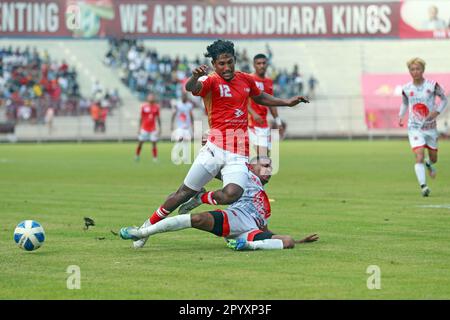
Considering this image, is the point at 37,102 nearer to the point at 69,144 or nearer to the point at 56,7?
the point at 69,144

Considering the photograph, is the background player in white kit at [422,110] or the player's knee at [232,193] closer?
the player's knee at [232,193]

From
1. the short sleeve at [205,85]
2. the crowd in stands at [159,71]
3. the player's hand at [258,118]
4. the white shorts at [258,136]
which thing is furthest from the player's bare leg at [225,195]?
the crowd in stands at [159,71]

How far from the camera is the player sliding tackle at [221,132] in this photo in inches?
486

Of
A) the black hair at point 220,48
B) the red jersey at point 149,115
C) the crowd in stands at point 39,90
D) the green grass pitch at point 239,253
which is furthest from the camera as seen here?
the crowd in stands at point 39,90

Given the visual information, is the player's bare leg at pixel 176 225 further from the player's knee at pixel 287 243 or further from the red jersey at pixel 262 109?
the red jersey at pixel 262 109

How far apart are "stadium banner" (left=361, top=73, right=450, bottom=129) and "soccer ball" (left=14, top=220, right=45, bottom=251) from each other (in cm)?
4715

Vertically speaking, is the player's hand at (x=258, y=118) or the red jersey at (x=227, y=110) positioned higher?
the red jersey at (x=227, y=110)

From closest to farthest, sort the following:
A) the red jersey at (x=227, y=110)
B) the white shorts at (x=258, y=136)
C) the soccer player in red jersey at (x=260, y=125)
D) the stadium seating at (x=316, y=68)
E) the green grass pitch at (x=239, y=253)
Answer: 1. the green grass pitch at (x=239, y=253)
2. the red jersey at (x=227, y=110)
3. the soccer player in red jersey at (x=260, y=125)
4. the white shorts at (x=258, y=136)
5. the stadium seating at (x=316, y=68)

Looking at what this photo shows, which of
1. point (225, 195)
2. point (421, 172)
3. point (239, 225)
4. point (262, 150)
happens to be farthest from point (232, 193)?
point (262, 150)

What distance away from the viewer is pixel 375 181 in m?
24.9

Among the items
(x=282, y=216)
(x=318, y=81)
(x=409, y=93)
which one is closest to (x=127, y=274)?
(x=282, y=216)

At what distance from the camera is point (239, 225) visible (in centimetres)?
1201
